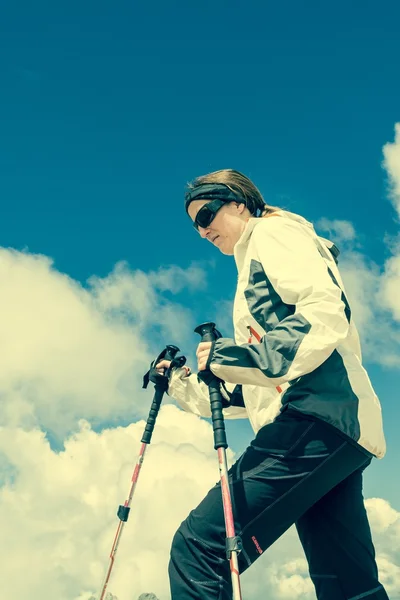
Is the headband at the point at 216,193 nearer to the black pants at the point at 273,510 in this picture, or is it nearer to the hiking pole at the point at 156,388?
the hiking pole at the point at 156,388

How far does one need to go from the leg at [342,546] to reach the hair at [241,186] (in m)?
2.60

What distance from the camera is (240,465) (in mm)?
3479

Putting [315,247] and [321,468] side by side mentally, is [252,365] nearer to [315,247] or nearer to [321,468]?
[321,468]

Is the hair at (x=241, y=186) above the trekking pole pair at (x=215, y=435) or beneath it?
above

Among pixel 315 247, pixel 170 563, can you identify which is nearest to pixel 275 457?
pixel 170 563

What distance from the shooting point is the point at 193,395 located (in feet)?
17.3

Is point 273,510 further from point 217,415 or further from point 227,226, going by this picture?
point 227,226

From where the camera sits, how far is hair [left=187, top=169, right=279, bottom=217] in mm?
5047

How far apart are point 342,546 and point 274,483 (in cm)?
94

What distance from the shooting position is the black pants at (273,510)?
10.5 feet

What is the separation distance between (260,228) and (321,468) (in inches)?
75.6

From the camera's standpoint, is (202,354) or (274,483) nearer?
(274,483)

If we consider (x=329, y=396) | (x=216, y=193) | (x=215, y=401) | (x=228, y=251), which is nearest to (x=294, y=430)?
(x=329, y=396)

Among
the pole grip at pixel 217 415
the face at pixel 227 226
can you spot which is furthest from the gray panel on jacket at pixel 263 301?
the face at pixel 227 226
